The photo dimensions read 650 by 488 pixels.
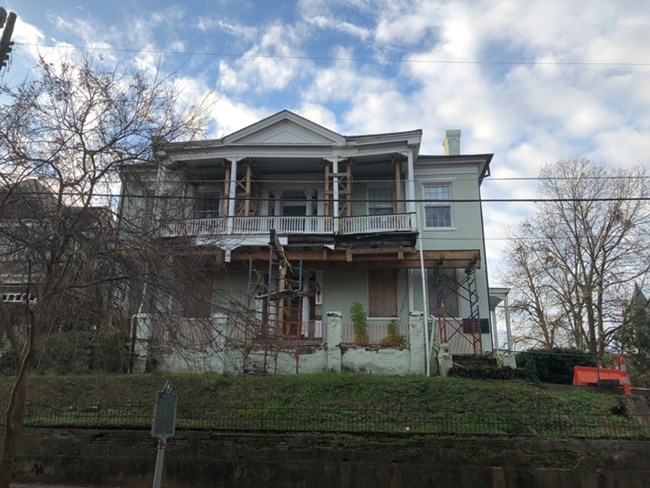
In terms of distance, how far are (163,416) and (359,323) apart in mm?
10378

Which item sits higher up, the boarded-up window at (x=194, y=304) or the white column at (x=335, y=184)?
the white column at (x=335, y=184)

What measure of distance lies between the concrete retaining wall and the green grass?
0.30m

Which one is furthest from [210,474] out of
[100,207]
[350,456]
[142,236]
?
[100,207]

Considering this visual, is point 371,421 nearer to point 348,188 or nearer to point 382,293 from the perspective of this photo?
point 382,293

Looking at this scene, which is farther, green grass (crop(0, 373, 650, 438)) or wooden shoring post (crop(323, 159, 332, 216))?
wooden shoring post (crop(323, 159, 332, 216))

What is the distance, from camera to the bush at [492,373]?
526 inches

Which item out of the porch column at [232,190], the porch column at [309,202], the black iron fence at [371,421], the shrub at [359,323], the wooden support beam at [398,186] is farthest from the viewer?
the porch column at [309,202]

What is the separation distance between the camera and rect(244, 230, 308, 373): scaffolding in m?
12.2

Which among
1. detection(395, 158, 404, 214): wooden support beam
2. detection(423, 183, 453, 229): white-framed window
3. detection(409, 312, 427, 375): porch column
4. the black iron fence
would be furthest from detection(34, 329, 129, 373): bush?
detection(423, 183, 453, 229): white-framed window

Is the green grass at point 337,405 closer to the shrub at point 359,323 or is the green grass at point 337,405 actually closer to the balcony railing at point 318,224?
the shrub at point 359,323

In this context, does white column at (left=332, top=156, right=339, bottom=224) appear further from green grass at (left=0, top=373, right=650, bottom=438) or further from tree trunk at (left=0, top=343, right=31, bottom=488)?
tree trunk at (left=0, top=343, right=31, bottom=488)

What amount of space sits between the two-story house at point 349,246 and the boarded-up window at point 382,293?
0.04 meters

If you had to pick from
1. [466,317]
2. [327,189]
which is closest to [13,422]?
[327,189]

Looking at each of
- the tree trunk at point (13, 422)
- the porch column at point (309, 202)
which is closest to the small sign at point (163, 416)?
the tree trunk at point (13, 422)
